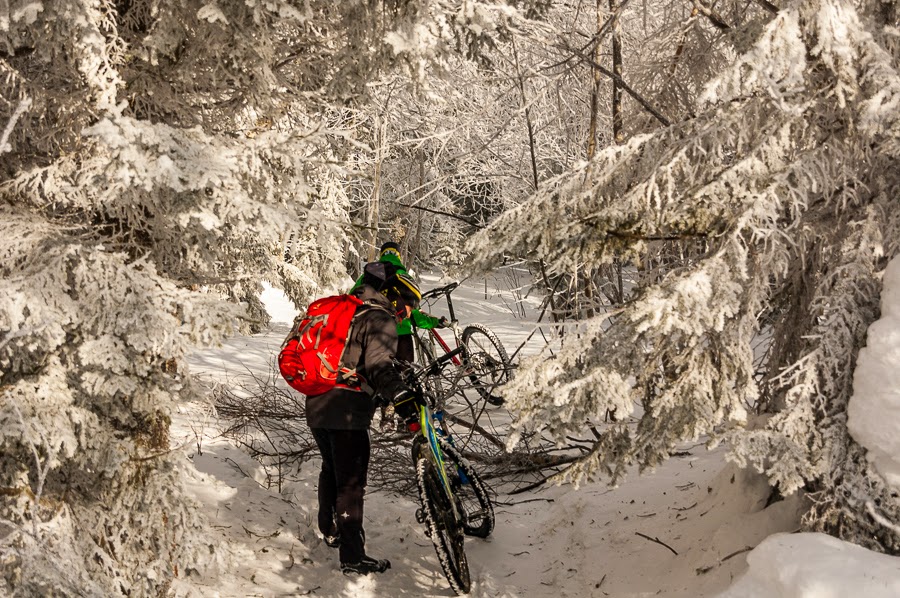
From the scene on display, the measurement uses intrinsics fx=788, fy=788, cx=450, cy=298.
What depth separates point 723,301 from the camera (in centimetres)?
357

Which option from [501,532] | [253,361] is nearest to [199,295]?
[501,532]

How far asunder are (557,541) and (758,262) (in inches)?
128

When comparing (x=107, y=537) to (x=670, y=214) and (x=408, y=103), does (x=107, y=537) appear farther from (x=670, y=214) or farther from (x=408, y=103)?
(x=408, y=103)

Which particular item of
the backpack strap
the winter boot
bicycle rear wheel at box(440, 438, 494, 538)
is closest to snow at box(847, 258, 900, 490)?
bicycle rear wheel at box(440, 438, 494, 538)

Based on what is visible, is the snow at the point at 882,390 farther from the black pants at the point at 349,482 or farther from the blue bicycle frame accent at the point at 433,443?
the black pants at the point at 349,482

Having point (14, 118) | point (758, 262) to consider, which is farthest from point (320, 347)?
point (14, 118)

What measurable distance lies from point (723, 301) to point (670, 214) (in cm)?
53

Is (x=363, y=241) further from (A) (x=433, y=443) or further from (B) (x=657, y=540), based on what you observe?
(B) (x=657, y=540)

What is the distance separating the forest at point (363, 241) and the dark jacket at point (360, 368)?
0.78 metres

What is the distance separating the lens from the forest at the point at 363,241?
142 inches

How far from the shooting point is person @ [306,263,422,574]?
16.4 feet

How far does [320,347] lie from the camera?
5.04 meters

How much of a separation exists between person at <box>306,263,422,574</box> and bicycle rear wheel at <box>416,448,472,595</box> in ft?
1.30

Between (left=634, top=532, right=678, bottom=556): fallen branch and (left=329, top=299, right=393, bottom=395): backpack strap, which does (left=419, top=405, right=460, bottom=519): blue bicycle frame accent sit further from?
(left=634, top=532, right=678, bottom=556): fallen branch
